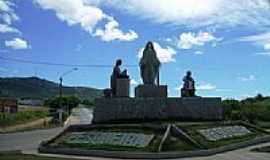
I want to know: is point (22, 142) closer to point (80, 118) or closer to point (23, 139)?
point (23, 139)

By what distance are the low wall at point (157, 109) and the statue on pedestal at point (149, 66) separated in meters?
2.66

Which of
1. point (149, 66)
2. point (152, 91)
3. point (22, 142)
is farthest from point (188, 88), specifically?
point (22, 142)

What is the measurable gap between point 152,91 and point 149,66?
157cm

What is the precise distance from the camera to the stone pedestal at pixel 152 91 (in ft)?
96.5

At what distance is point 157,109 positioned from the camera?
27.5 m

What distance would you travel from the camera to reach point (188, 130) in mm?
23484

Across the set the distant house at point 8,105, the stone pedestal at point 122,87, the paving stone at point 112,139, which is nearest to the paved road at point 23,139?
the paving stone at point 112,139

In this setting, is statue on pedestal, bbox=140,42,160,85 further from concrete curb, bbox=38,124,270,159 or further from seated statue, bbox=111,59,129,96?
concrete curb, bbox=38,124,270,159

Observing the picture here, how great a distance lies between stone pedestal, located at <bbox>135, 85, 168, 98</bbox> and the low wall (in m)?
1.75

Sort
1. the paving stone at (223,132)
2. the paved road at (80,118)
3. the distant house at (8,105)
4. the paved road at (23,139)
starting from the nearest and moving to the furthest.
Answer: the paving stone at (223,132) < the paved road at (23,139) < the paved road at (80,118) < the distant house at (8,105)

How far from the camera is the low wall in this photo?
27562 millimetres

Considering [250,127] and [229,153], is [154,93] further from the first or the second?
[229,153]

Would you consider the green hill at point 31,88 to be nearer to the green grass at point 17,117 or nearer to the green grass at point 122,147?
the green grass at point 17,117

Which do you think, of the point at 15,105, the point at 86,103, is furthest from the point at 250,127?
the point at 86,103
